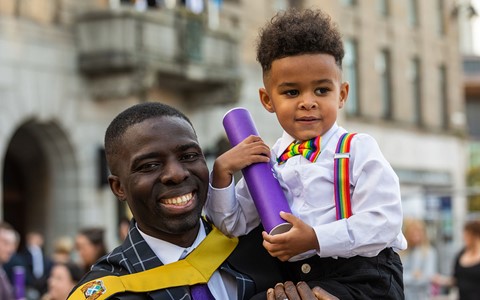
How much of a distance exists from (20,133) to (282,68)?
16415 millimetres

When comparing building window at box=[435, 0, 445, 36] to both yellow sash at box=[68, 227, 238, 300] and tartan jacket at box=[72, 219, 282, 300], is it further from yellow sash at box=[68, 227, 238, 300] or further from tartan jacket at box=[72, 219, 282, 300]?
yellow sash at box=[68, 227, 238, 300]

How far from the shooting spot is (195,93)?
2114 centimetres

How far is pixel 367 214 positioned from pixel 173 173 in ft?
2.21

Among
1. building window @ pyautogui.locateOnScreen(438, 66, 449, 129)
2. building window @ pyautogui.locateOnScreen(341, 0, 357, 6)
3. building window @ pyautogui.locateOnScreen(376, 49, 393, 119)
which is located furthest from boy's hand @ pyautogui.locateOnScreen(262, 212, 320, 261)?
building window @ pyautogui.locateOnScreen(438, 66, 449, 129)

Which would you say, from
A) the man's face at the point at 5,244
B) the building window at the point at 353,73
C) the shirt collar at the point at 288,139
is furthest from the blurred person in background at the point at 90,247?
the building window at the point at 353,73

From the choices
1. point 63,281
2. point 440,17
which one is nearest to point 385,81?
point 440,17

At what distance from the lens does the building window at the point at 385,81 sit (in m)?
31.7

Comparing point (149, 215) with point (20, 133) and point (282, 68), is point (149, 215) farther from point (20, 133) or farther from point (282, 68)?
point (20, 133)

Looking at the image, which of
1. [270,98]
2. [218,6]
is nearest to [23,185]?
[218,6]

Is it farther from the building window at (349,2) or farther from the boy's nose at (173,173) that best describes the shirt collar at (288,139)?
the building window at (349,2)

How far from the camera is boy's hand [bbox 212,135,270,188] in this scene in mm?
3426

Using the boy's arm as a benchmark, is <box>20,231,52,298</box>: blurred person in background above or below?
below

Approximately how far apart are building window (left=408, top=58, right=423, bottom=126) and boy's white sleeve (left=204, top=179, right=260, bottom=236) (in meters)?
30.4

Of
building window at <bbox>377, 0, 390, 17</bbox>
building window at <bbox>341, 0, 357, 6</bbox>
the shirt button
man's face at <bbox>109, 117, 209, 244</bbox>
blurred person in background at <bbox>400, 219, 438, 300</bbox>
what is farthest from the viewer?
building window at <bbox>377, 0, 390, 17</bbox>
